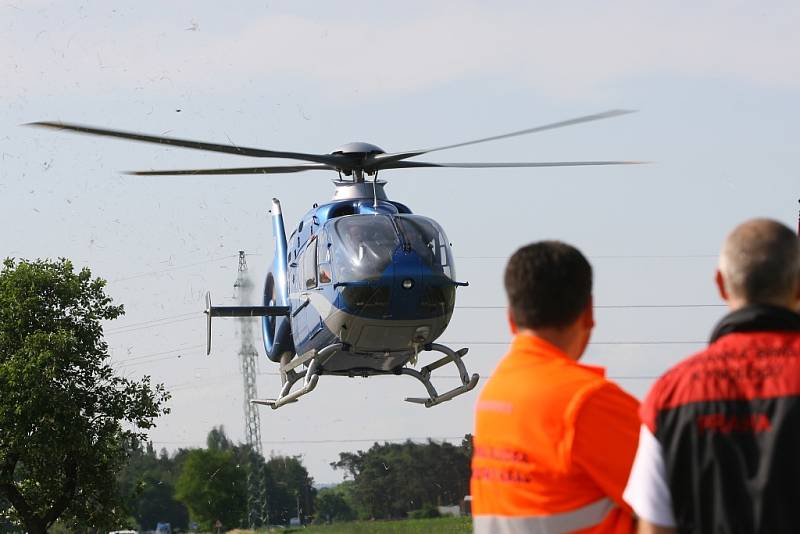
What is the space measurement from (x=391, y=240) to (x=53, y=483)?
79.5 feet

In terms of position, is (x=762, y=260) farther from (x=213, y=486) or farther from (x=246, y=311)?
(x=213, y=486)

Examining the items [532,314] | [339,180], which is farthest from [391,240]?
[532,314]

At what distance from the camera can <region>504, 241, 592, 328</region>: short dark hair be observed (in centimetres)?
401

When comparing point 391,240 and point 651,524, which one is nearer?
point 651,524

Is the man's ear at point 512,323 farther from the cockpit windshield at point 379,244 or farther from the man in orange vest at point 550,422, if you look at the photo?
the cockpit windshield at point 379,244

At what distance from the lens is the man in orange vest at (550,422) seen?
3.74 metres

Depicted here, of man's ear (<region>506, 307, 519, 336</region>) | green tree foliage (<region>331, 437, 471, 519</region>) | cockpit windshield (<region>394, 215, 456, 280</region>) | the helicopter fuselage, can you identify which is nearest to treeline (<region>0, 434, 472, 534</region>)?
green tree foliage (<region>331, 437, 471, 519</region>)

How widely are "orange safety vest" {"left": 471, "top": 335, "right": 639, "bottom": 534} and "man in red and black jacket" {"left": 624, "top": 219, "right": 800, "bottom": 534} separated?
0.62 ft

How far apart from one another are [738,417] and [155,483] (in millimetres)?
49737

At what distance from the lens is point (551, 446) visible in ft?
12.6

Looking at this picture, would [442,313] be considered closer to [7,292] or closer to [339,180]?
[339,180]

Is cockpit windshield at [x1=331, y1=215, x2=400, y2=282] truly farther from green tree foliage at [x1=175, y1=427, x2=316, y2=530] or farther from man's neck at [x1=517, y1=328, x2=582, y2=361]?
green tree foliage at [x1=175, y1=427, x2=316, y2=530]

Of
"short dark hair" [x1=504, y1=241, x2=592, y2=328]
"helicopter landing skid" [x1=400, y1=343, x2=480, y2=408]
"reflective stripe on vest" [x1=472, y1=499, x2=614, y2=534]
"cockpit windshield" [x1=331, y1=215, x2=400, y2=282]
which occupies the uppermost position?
"cockpit windshield" [x1=331, y1=215, x2=400, y2=282]

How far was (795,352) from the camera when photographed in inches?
132
